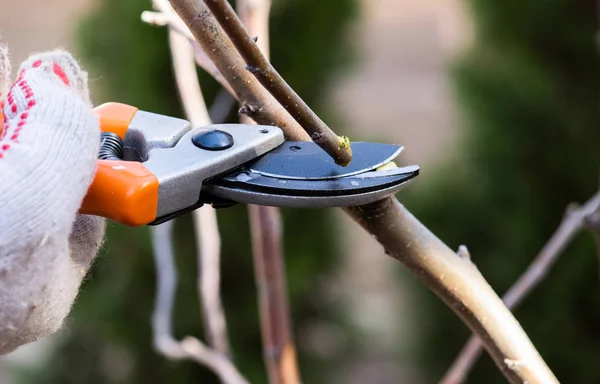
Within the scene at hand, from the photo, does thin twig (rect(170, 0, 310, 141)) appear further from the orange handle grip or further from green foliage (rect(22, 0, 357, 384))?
green foliage (rect(22, 0, 357, 384))

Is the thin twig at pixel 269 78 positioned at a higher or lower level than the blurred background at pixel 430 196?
higher

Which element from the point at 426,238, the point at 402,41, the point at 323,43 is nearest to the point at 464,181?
the point at 323,43

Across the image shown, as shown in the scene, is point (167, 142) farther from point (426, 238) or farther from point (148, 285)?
point (148, 285)

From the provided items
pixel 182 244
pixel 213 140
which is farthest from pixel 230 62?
pixel 182 244

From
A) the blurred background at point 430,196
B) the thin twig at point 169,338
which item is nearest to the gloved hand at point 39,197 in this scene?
the thin twig at point 169,338

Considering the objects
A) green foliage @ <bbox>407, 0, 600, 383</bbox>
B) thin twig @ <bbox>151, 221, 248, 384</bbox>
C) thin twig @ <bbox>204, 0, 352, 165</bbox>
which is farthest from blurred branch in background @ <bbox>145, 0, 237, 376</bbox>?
green foliage @ <bbox>407, 0, 600, 383</bbox>

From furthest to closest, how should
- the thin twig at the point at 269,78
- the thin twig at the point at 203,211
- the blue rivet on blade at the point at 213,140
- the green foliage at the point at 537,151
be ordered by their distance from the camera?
the green foliage at the point at 537,151 → the thin twig at the point at 203,211 → the blue rivet on blade at the point at 213,140 → the thin twig at the point at 269,78

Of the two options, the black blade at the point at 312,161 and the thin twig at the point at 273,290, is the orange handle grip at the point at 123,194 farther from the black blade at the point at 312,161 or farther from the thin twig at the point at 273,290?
the thin twig at the point at 273,290
